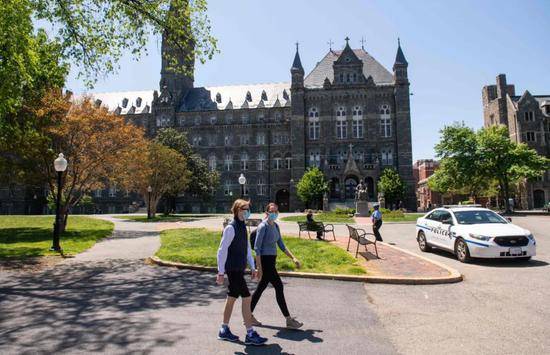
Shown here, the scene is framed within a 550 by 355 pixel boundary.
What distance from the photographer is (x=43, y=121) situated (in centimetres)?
2023

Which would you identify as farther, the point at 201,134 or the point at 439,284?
the point at 201,134

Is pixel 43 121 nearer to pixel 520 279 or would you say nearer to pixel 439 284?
pixel 439 284

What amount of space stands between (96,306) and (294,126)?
49.0 meters

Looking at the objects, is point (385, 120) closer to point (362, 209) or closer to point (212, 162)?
point (362, 209)

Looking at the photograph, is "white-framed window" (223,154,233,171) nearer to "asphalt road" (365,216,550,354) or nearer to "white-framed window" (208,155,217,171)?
"white-framed window" (208,155,217,171)

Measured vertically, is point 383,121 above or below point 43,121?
above

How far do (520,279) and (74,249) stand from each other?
15500 millimetres

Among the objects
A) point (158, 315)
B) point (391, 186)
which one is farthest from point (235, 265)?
point (391, 186)

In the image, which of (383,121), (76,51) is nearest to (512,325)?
(76,51)

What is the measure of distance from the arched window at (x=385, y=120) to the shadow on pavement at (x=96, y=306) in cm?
4741

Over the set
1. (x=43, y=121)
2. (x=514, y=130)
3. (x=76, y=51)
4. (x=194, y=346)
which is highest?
(x=514, y=130)

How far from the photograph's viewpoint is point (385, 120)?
54250 millimetres

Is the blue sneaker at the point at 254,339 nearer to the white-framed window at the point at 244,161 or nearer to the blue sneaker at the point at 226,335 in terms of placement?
the blue sneaker at the point at 226,335

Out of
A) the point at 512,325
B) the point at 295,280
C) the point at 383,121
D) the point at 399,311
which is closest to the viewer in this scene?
the point at 512,325
